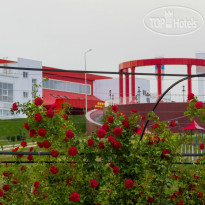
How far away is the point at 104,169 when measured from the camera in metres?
4.65

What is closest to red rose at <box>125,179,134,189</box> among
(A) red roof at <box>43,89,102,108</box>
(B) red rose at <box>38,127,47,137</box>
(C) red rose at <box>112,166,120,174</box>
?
(C) red rose at <box>112,166,120,174</box>

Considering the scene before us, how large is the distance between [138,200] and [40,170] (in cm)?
125

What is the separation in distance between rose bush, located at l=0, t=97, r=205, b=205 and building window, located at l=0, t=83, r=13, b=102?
110ft

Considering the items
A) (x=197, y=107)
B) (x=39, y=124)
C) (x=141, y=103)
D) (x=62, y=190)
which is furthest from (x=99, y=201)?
(x=141, y=103)

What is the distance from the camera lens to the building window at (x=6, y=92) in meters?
37.6

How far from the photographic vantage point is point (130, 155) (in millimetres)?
4629

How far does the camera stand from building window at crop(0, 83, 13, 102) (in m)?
37.6

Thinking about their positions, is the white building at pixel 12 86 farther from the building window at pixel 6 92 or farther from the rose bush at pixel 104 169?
the rose bush at pixel 104 169

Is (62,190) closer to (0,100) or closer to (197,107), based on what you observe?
(197,107)

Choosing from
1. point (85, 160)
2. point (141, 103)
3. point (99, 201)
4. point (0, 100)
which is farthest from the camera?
point (0, 100)

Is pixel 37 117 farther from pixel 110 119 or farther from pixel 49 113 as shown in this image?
pixel 110 119

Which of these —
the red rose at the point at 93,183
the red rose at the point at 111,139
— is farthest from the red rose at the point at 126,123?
the red rose at the point at 93,183

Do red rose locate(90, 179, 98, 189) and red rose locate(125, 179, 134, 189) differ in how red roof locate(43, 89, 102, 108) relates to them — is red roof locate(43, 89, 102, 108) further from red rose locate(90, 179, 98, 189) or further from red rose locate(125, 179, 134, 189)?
red rose locate(90, 179, 98, 189)

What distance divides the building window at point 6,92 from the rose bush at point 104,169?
3352 centimetres
